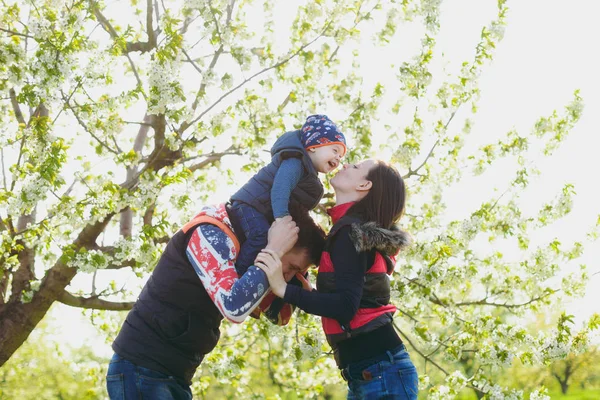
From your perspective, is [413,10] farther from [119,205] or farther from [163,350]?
[163,350]

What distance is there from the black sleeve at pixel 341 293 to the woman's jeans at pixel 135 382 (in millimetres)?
639

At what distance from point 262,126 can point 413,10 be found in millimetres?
2055

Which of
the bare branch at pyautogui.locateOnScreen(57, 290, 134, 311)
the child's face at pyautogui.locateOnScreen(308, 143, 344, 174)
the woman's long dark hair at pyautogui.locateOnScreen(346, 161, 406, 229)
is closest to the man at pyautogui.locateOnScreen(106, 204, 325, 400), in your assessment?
the woman's long dark hair at pyautogui.locateOnScreen(346, 161, 406, 229)

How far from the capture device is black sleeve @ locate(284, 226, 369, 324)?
2816 mm

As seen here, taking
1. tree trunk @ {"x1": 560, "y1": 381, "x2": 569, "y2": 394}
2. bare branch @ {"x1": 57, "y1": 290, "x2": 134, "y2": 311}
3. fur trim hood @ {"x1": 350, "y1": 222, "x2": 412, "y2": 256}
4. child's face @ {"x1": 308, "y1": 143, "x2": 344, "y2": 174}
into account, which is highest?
tree trunk @ {"x1": 560, "y1": 381, "x2": 569, "y2": 394}

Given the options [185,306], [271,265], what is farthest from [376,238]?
[185,306]

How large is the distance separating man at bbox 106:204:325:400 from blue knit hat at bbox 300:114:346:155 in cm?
58

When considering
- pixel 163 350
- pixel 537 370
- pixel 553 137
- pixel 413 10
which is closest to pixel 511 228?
pixel 553 137

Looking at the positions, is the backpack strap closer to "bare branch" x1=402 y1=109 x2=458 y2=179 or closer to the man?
the man

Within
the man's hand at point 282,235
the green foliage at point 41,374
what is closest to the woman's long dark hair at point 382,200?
the man's hand at point 282,235

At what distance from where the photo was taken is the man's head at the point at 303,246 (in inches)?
122

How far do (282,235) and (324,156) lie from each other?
2.19 ft

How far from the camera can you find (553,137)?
7.36 metres

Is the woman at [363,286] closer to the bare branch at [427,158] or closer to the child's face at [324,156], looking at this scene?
the child's face at [324,156]
